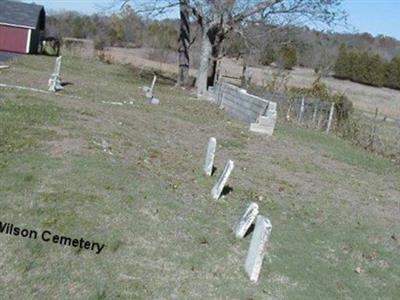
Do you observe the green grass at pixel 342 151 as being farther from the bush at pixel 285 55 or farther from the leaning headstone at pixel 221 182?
the bush at pixel 285 55

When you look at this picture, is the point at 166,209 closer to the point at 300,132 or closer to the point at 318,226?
the point at 318,226

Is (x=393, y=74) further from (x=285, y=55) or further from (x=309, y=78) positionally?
(x=285, y=55)

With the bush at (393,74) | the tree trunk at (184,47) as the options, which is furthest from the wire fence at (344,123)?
the bush at (393,74)

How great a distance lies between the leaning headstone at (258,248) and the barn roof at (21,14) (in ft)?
127

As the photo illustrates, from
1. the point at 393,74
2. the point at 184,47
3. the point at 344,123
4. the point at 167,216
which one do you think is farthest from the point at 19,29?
the point at 393,74

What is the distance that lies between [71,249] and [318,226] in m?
3.84

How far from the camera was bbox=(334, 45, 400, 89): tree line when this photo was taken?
65.4 m

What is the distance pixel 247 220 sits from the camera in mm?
5977

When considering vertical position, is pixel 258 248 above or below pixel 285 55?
below

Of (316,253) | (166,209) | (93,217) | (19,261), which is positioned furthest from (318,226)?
(19,261)

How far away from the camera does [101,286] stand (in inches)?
171

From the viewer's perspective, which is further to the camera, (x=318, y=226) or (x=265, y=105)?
(x=265, y=105)

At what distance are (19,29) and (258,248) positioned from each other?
3875cm

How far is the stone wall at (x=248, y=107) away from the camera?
612 inches
